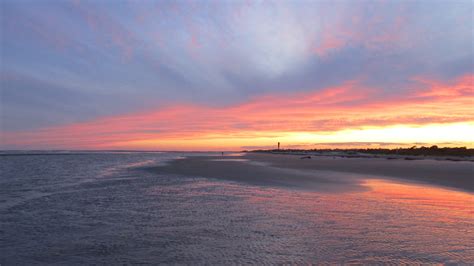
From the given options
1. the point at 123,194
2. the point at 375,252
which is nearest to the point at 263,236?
the point at 375,252

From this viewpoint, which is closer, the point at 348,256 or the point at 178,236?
the point at 348,256

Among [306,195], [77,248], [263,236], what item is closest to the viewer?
[77,248]

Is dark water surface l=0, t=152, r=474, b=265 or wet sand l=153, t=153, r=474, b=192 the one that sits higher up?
wet sand l=153, t=153, r=474, b=192

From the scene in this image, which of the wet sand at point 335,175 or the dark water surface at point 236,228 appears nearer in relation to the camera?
the dark water surface at point 236,228

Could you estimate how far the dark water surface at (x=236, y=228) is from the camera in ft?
21.5

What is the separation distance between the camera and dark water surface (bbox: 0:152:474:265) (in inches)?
258

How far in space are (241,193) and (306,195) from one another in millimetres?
3157

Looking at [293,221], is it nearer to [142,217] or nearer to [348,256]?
[348,256]

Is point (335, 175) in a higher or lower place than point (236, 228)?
higher

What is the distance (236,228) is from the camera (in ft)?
28.6

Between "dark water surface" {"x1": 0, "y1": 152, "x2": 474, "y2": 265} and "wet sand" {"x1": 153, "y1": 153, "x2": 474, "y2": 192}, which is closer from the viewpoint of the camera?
"dark water surface" {"x1": 0, "y1": 152, "x2": 474, "y2": 265}

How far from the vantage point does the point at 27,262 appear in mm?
6234

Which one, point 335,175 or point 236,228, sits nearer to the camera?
point 236,228

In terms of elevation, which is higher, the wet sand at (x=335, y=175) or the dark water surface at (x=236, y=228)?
the wet sand at (x=335, y=175)
